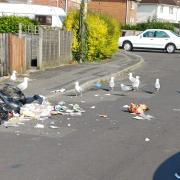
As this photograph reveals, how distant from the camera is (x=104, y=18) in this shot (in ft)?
80.1

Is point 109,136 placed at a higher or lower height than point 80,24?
lower

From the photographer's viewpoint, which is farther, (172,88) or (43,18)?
(43,18)

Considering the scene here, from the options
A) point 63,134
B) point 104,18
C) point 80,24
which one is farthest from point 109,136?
point 104,18

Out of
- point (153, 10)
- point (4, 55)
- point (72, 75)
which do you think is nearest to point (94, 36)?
point (72, 75)

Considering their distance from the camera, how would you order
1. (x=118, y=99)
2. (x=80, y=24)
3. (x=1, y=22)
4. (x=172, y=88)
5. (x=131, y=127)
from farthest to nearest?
(x=80, y=24) → (x=1, y=22) → (x=172, y=88) → (x=118, y=99) → (x=131, y=127)

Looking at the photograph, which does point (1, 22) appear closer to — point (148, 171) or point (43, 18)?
point (148, 171)

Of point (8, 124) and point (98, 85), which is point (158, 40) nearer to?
point (98, 85)

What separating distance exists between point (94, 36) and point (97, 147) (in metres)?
14.9

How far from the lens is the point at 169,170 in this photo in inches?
271

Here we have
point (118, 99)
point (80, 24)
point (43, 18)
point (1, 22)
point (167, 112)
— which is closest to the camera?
point (167, 112)

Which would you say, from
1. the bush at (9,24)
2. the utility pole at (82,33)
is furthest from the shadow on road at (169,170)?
the utility pole at (82,33)

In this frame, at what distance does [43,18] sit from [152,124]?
28071 mm

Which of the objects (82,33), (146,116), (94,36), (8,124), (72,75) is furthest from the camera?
(94,36)

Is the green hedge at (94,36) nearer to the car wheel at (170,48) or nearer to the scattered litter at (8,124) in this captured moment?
the car wheel at (170,48)
